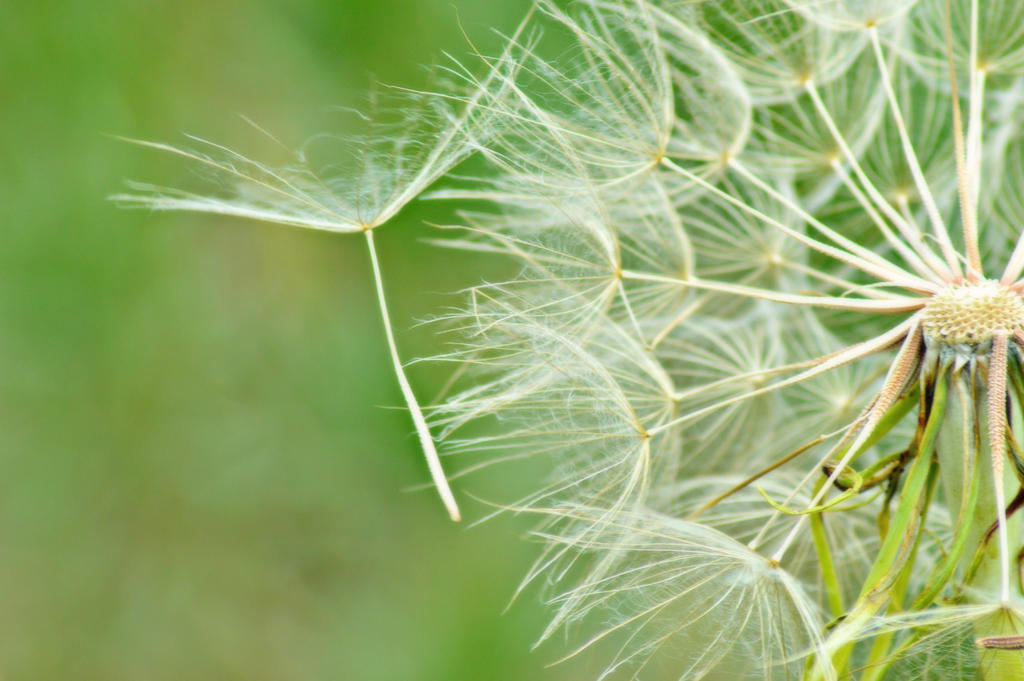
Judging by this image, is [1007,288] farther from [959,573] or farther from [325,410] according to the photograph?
[325,410]

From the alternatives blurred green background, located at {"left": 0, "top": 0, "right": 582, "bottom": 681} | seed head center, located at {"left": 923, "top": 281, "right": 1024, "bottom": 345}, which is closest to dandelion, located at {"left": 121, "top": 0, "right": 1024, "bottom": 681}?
seed head center, located at {"left": 923, "top": 281, "right": 1024, "bottom": 345}

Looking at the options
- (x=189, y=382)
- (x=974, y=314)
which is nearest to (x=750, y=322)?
(x=974, y=314)

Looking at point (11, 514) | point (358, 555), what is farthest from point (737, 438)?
point (11, 514)

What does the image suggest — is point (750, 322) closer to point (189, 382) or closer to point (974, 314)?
point (974, 314)

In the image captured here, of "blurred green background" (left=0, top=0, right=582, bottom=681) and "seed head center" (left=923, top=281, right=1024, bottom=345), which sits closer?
"seed head center" (left=923, top=281, right=1024, bottom=345)

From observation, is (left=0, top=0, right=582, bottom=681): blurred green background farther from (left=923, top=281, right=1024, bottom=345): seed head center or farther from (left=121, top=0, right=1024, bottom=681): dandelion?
(left=923, top=281, right=1024, bottom=345): seed head center
